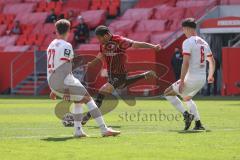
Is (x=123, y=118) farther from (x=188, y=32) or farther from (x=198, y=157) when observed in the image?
(x=198, y=157)

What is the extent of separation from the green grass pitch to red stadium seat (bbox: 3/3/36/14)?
29592 millimetres

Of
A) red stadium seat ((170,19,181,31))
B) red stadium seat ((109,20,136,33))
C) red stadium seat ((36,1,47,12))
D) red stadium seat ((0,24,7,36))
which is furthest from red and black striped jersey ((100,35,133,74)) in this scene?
red stadium seat ((36,1,47,12))

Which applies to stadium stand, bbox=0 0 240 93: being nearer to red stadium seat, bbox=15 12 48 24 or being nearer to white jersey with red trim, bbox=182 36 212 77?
red stadium seat, bbox=15 12 48 24

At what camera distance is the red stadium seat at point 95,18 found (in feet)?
142

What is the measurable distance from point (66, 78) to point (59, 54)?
1.61ft

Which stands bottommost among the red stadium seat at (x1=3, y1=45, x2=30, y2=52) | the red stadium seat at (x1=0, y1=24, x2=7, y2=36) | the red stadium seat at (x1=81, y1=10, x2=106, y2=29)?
the red stadium seat at (x1=3, y1=45, x2=30, y2=52)

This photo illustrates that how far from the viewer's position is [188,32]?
1538 centimetres

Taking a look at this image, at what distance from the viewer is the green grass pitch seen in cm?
1091

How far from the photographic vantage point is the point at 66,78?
46.0 ft

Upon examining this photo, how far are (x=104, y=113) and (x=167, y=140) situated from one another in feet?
30.7

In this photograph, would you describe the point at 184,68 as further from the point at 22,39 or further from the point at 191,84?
the point at 22,39

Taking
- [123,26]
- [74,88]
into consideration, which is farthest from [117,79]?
[123,26]

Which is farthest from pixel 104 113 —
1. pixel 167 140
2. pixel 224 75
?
pixel 224 75

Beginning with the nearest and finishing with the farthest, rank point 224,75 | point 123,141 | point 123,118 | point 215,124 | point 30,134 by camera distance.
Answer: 1. point 123,141
2. point 30,134
3. point 215,124
4. point 123,118
5. point 224,75
